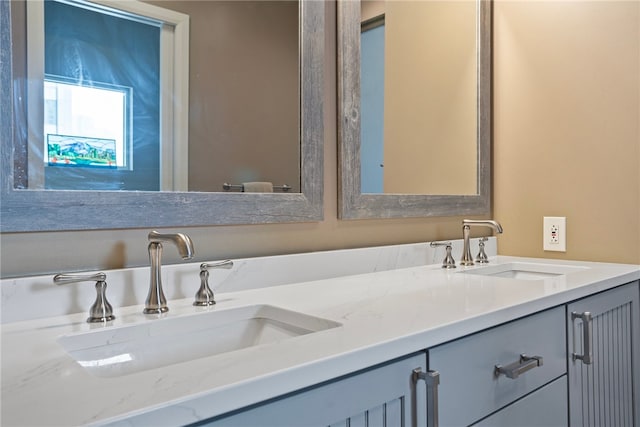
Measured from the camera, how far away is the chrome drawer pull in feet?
2.89

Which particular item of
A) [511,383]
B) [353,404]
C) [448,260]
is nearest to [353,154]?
[448,260]

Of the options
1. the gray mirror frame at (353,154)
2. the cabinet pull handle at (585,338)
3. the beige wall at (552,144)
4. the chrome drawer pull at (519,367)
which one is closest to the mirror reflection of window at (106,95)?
the beige wall at (552,144)

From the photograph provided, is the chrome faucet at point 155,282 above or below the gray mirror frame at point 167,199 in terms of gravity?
below

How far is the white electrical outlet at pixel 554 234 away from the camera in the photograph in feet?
5.24

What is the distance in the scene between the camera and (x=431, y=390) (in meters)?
0.73

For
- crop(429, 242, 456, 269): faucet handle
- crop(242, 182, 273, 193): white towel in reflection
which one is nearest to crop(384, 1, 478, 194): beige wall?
crop(429, 242, 456, 269): faucet handle

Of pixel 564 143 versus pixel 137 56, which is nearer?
pixel 137 56

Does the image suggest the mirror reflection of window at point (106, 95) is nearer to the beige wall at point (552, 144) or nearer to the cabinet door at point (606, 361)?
the beige wall at point (552, 144)

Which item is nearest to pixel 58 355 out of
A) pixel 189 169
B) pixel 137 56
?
pixel 189 169

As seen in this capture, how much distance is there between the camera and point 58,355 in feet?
2.08

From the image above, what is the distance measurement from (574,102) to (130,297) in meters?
1.43

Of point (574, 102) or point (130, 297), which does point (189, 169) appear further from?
point (574, 102)

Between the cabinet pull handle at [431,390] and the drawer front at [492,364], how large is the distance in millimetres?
21

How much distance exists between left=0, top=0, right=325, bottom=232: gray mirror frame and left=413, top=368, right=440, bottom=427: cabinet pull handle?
539 mm
